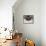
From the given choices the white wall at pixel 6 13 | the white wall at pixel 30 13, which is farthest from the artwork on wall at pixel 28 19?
the white wall at pixel 6 13

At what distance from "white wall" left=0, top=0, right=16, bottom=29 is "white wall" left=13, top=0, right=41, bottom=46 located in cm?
117

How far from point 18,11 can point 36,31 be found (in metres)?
1.34

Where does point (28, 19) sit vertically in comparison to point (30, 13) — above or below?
below

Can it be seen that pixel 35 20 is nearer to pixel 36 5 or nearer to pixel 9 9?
pixel 36 5

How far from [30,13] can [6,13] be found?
61.4 inches

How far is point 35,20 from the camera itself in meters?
5.73

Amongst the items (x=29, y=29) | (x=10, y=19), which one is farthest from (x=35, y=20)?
(x=10, y=19)

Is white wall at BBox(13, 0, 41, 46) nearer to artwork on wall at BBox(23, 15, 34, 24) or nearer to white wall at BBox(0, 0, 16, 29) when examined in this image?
artwork on wall at BBox(23, 15, 34, 24)

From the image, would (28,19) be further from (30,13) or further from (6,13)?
(6,13)

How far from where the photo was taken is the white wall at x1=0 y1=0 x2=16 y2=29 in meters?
4.52

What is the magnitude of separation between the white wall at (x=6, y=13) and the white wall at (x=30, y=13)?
117 centimetres

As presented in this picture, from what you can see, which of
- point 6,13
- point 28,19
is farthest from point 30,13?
point 6,13

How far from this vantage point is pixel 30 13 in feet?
18.8

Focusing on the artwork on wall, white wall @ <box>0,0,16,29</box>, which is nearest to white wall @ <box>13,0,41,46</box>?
the artwork on wall
